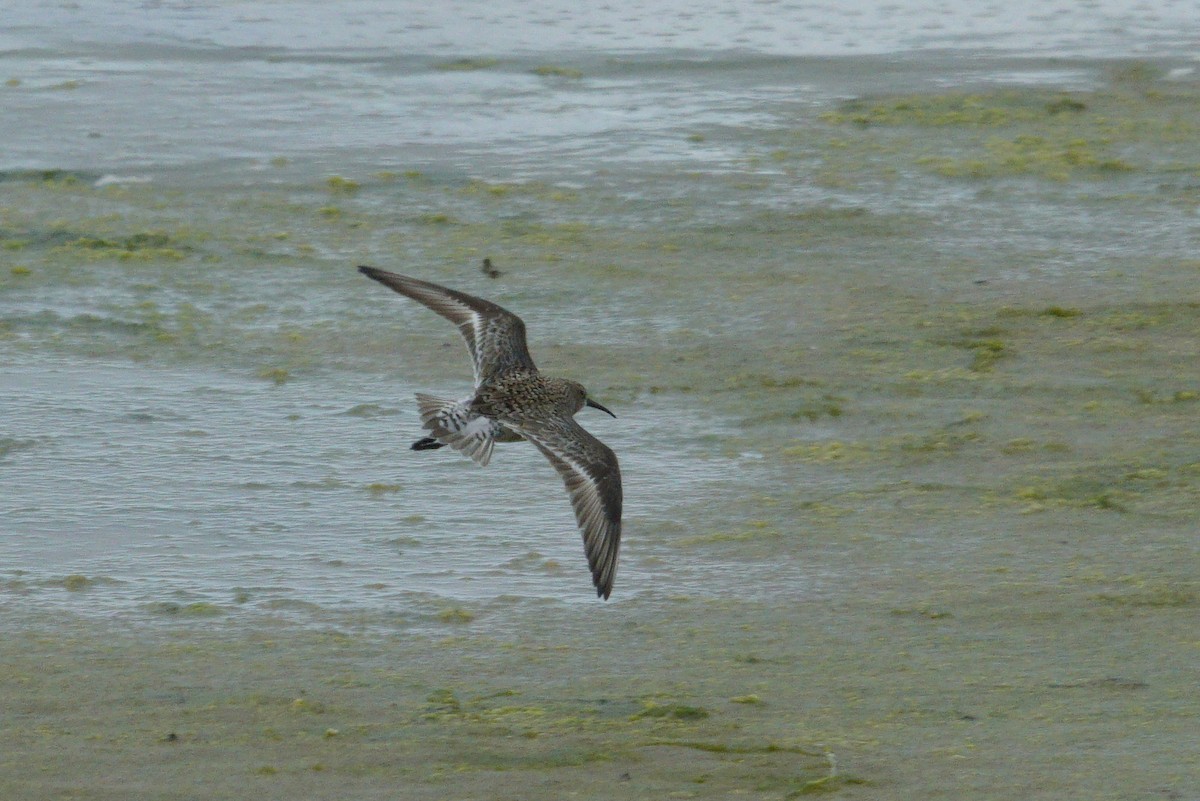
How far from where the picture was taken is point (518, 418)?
15.9 feet

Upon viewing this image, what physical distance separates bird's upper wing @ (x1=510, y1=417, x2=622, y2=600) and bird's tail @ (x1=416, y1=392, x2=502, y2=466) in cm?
10

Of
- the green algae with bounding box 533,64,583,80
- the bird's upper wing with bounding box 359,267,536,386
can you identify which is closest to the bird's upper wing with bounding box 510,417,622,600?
the bird's upper wing with bounding box 359,267,536,386

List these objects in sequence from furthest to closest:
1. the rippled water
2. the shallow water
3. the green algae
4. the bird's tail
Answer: the green algae < the rippled water < the bird's tail < the shallow water

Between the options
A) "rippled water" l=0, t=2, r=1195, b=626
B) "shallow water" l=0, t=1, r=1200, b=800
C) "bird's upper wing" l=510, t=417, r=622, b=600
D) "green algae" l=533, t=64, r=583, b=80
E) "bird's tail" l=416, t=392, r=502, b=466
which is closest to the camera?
"shallow water" l=0, t=1, r=1200, b=800

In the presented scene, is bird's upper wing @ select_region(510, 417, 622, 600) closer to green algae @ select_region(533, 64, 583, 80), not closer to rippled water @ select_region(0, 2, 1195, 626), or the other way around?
rippled water @ select_region(0, 2, 1195, 626)

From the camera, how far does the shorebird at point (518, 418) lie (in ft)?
14.4

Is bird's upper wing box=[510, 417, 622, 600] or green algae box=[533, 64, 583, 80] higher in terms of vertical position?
green algae box=[533, 64, 583, 80]

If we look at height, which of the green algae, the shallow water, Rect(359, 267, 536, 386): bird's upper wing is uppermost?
the green algae

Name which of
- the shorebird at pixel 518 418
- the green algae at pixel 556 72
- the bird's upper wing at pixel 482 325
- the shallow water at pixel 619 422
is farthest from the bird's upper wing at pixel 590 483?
the green algae at pixel 556 72

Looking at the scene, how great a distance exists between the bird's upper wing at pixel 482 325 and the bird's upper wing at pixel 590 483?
1.27 ft

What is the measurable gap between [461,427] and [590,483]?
0.44m

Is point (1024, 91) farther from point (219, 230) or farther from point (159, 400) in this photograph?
point (159, 400)

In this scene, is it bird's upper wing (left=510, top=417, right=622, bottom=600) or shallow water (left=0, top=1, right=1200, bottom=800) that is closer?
shallow water (left=0, top=1, right=1200, bottom=800)

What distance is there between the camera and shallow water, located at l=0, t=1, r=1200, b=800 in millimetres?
3920
